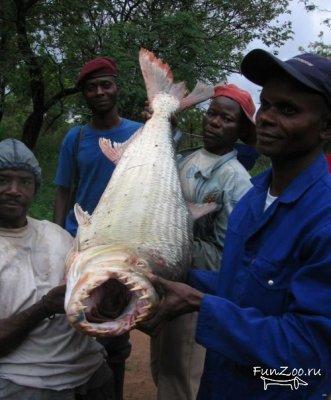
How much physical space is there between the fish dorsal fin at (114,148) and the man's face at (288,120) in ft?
4.87

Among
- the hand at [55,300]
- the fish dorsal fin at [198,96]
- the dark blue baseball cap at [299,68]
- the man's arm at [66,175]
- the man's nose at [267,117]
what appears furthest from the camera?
the man's arm at [66,175]

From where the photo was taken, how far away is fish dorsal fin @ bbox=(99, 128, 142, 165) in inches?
139

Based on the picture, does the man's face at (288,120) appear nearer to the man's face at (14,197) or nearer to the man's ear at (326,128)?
the man's ear at (326,128)

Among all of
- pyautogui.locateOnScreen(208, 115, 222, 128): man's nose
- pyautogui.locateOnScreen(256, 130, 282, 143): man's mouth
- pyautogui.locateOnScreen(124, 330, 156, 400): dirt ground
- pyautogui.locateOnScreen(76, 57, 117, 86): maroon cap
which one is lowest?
pyautogui.locateOnScreen(124, 330, 156, 400): dirt ground

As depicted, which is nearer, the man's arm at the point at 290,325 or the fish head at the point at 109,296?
the man's arm at the point at 290,325

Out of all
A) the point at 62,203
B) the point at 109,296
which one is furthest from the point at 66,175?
the point at 109,296

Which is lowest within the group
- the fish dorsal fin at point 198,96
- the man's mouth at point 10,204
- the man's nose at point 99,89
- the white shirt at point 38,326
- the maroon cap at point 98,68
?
the white shirt at point 38,326

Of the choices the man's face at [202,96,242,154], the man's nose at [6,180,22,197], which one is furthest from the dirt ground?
the man's nose at [6,180,22,197]

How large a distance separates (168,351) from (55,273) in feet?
3.19

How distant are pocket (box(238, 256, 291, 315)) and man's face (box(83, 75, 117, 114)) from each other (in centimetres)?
227

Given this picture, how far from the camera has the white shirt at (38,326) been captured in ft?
8.75

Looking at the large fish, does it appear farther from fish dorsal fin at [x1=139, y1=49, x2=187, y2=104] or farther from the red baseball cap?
the red baseball cap

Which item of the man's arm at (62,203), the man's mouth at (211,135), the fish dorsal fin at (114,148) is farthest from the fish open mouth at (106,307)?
the man's arm at (62,203)

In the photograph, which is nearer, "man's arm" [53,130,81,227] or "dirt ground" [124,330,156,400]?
"man's arm" [53,130,81,227]
